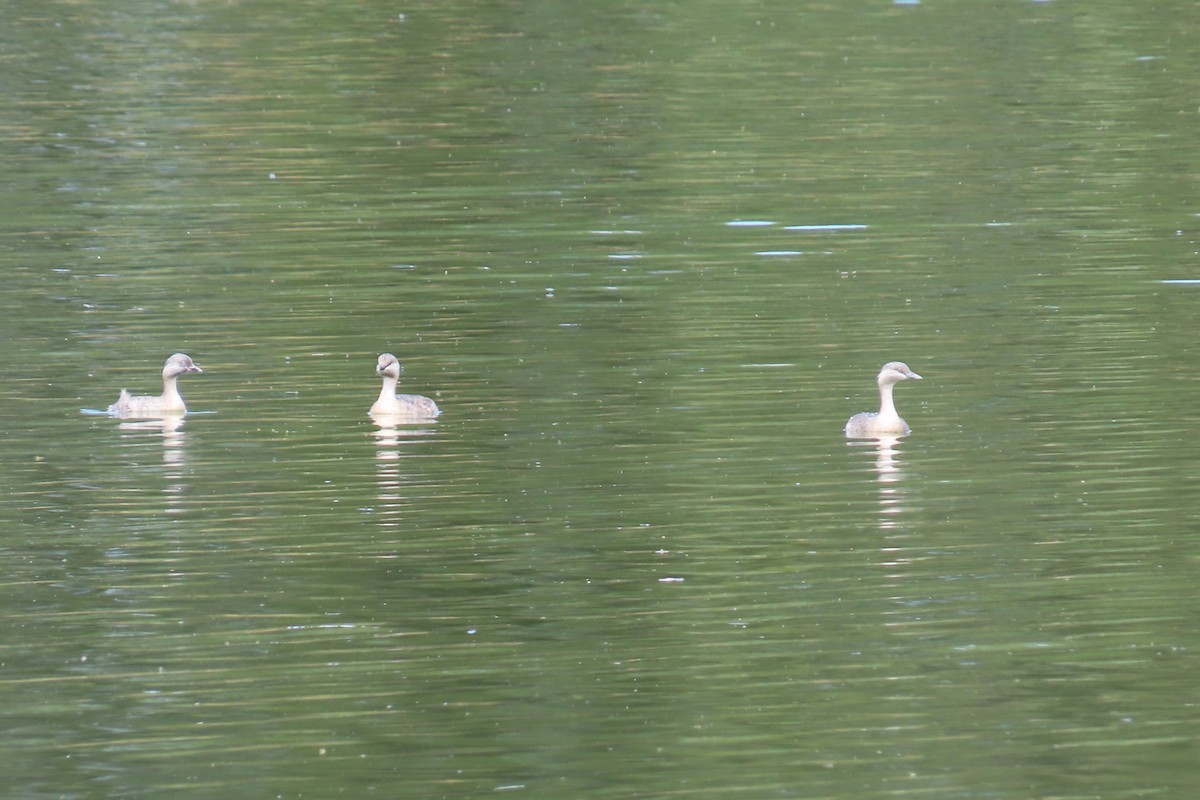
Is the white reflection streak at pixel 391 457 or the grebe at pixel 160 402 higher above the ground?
the grebe at pixel 160 402

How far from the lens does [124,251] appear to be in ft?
87.9

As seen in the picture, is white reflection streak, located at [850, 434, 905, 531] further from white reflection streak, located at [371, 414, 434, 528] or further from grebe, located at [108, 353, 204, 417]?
grebe, located at [108, 353, 204, 417]

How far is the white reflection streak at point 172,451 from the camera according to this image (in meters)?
16.9

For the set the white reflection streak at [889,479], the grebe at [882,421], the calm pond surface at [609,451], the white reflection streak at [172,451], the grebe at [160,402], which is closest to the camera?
the calm pond surface at [609,451]

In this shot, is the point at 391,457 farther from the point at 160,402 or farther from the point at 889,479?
the point at 889,479

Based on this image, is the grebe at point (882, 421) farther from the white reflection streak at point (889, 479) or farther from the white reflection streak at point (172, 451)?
the white reflection streak at point (172, 451)


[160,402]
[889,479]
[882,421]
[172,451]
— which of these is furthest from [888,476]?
[160,402]

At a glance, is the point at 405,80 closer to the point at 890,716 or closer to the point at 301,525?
the point at 301,525

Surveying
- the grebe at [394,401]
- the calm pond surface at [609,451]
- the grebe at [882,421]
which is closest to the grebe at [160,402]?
the calm pond surface at [609,451]

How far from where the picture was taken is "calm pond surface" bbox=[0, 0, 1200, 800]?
11992mm

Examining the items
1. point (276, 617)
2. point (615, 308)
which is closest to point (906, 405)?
point (615, 308)

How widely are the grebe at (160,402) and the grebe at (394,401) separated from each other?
1517 millimetres

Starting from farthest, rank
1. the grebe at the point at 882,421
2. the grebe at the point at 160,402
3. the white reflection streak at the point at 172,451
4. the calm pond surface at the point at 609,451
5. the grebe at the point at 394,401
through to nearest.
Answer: the grebe at the point at 160,402, the grebe at the point at 394,401, the grebe at the point at 882,421, the white reflection streak at the point at 172,451, the calm pond surface at the point at 609,451

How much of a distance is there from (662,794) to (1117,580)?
406 centimetres
